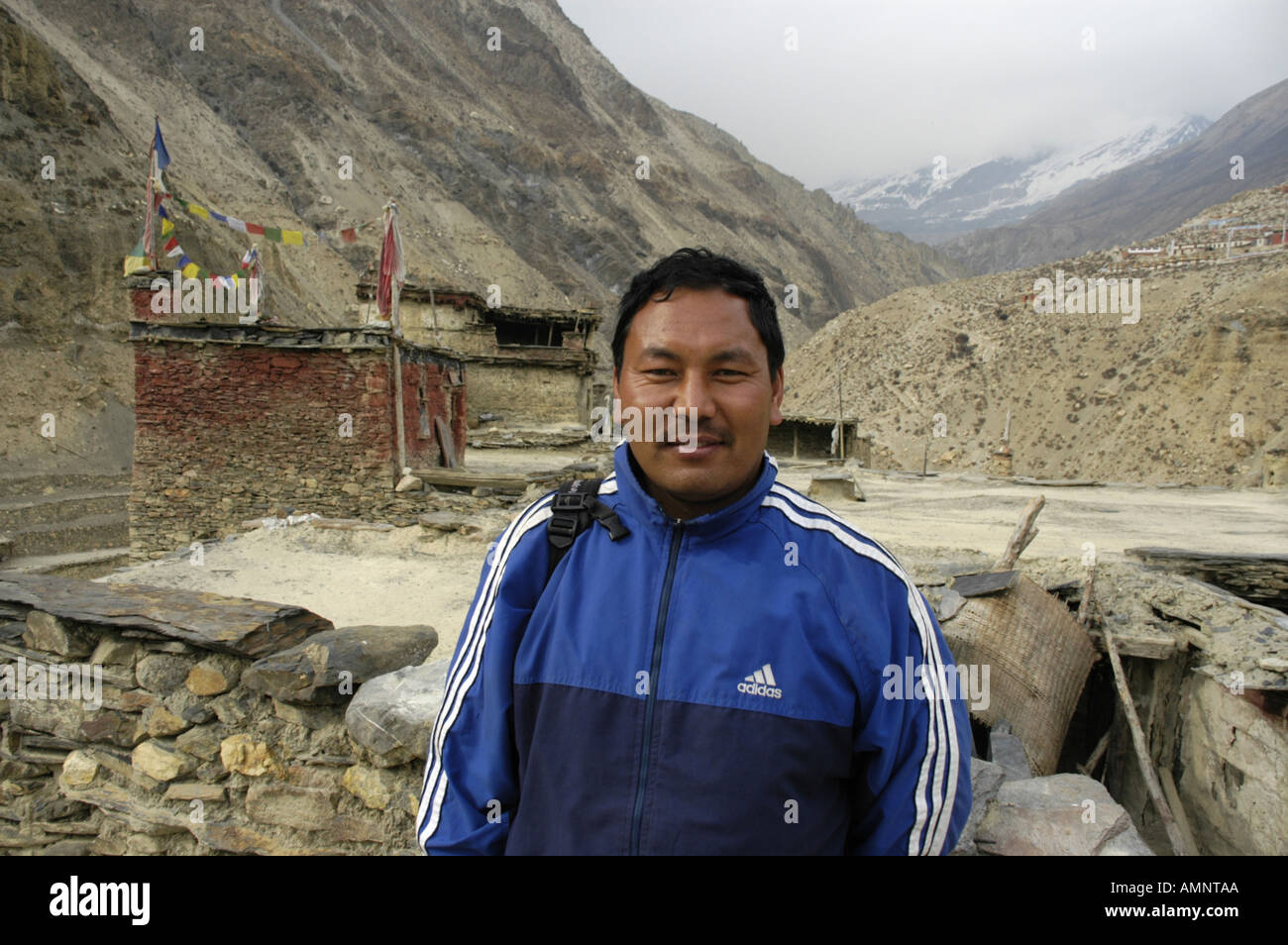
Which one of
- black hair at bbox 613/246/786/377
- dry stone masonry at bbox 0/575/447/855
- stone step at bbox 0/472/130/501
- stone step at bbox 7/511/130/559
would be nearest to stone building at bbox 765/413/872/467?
stone step at bbox 7/511/130/559

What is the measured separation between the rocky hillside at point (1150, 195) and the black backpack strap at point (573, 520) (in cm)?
14282

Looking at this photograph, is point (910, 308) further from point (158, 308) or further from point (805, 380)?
point (158, 308)

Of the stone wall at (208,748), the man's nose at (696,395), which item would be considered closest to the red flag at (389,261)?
the stone wall at (208,748)

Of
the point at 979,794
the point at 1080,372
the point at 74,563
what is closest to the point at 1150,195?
the point at 1080,372

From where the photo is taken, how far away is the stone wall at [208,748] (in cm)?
292

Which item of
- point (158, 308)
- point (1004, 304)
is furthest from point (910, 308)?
point (158, 308)

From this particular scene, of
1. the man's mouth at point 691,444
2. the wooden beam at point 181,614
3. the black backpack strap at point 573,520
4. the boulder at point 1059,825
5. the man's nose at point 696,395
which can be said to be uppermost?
the man's nose at point 696,395

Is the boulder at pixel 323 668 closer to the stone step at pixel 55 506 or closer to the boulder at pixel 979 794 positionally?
the boulder at pixel 979 794

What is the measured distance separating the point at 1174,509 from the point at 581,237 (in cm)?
6592

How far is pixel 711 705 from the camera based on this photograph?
153 cm

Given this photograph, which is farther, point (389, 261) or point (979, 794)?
point (389, 261)

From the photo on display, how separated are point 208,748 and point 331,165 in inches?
2596

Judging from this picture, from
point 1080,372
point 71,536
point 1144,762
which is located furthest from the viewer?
point 1080,372

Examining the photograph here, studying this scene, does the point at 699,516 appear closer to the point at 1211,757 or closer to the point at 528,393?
the point at 1211,757
